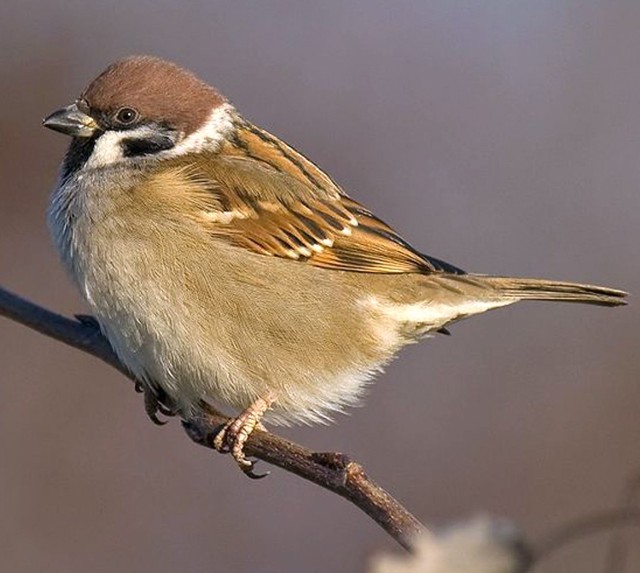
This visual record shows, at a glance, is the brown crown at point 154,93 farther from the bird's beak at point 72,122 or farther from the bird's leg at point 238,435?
the bird's leg at point 238,435

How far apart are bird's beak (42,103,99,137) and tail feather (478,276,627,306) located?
1.21m

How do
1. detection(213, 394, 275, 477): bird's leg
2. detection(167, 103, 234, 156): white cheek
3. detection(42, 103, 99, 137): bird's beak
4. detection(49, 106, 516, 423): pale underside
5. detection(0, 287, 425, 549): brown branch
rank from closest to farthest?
detection(0, 287, 425, 549): brown branch, detection(213, 394, 275, 477): bird's leg, detection(49, 106, 516, 423): pale underside, detection(42, 103, 99, 137): bird's beak, detection(167, 103, 234, 156): white cheek

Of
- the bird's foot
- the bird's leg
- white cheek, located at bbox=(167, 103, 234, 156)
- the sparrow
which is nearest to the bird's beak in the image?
the sparrow

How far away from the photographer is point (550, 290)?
12.0 feet

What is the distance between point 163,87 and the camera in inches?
141

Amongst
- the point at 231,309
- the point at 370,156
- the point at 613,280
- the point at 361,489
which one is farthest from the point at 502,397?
the point at 361,489

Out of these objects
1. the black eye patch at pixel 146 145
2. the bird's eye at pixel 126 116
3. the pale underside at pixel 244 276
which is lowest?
the pale underside at pixel 244 276

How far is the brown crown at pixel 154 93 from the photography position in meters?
3.51

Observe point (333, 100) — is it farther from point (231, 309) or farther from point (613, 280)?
point (231, 309)

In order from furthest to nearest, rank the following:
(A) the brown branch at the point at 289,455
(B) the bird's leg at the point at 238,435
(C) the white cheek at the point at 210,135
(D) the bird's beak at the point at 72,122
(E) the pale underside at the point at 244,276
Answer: (C) the white cheek at the point at 210,135 → (D) the bird's beak at the point at 72,122 → (E) the pale underside at the point at 244,276 → (B) the bird's leg at the point at 238,435 → (A) the brown branch at the point at 289,455

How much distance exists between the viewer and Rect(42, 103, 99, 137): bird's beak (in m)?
3.46

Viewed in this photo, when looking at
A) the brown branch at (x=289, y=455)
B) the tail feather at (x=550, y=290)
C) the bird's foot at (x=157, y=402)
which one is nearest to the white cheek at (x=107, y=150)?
the brown branch at (x=289, y=455)

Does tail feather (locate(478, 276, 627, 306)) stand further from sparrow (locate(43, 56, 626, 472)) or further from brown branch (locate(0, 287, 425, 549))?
brown branch (locate(0, 287, 425, 549))

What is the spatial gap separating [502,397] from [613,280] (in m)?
0.77
